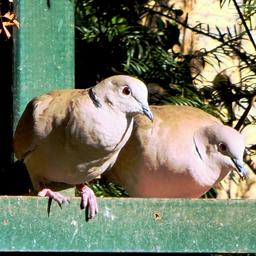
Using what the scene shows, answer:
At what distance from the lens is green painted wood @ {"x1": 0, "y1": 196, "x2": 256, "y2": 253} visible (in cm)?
209

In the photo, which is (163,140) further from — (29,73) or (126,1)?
(126,1)

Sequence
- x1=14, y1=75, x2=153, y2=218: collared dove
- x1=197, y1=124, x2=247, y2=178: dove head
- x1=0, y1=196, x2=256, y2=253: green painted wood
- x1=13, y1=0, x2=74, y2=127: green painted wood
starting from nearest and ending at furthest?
x1=0, y1=196, x2=256, y2=253: green painted wood
x1=14, y1=75, x2=153, y2=218: collared dove
x1=197, y1=124, x2=247, y2=178: dove head
x1=13, y1=0, x2=74, y2=127: green painted wood

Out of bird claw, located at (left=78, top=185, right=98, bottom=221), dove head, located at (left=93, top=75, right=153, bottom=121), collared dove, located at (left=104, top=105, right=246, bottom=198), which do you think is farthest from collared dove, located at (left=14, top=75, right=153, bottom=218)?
bird claw, located at (left=78, top=185, right=98, bottom=221)

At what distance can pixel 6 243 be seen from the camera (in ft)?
6.77

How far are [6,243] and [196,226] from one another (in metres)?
0.40

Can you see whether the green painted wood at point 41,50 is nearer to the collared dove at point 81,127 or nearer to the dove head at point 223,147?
the collared dove at point 81,127

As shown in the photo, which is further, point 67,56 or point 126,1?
point 126,1

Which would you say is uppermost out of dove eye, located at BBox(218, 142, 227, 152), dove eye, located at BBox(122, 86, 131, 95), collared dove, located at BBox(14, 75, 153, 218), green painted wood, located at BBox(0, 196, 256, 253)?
dove eye, located at BBox(122, 86, 131, 95)

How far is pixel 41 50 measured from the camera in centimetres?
275

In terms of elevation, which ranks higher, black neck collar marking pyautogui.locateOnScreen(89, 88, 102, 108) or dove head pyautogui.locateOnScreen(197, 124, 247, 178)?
black neck collar marking pyautogui.locateOnScreen(89, 88, 102, 108)

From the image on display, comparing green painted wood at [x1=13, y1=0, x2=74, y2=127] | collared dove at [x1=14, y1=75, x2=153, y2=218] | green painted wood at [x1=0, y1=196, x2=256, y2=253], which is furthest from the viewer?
green painted wood at [x1=13, y1=0, x2=74, y2=127]

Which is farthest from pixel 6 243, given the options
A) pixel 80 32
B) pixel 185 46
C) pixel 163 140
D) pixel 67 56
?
pixel 185 46

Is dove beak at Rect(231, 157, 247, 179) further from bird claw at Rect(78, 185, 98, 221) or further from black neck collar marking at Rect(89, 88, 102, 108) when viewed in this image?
bird claw at Rect(78, 185, 98, 221)

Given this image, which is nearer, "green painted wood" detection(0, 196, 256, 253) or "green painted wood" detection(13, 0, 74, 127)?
"green painted wood" detection(0, 196, 256, 253)
